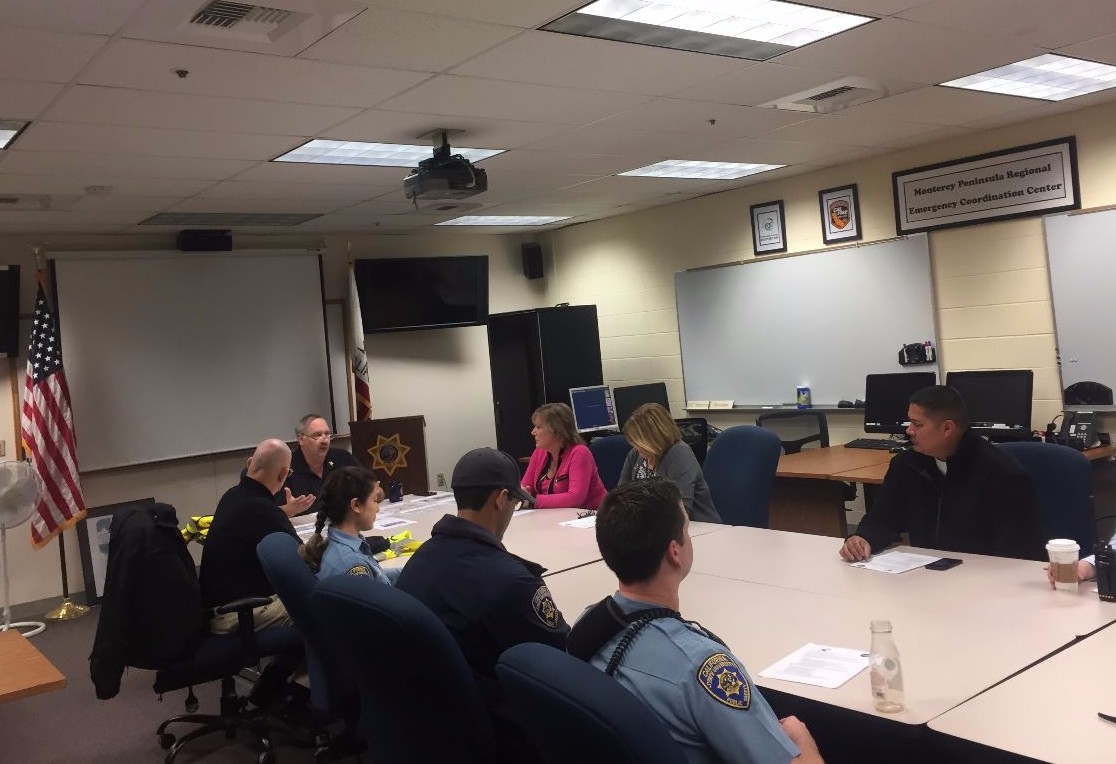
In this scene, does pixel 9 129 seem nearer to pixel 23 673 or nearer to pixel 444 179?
pixel 444 179

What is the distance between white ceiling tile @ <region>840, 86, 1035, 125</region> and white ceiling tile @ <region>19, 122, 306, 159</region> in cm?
297

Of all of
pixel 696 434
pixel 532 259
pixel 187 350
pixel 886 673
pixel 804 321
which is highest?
pixel 532 259

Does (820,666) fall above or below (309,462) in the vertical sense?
below

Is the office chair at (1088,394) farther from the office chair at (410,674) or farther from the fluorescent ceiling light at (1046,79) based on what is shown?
the office chair at (410,674)

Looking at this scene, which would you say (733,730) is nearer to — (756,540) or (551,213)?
(756,540)

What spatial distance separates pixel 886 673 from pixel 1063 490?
184cm

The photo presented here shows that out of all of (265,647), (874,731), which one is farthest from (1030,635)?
(265,647)

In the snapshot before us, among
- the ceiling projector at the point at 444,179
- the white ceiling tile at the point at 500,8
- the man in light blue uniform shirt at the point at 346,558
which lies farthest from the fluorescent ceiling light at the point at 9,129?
the man in light blue uniform shirt at the point at 346,558

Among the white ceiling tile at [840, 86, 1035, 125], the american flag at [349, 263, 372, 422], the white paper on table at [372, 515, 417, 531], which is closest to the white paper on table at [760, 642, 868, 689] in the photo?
the white paper on table at [372, 515, 417, 531]

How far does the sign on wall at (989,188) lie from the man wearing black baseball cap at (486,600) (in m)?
4.57

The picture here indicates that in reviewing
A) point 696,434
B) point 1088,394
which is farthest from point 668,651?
point 696,434

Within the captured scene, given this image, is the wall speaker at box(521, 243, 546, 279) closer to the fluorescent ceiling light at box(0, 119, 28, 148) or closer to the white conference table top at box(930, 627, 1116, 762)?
the fluorescent ceiling light at box(0, 119, 28, 148)

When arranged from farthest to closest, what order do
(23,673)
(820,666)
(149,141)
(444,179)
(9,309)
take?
(9,309) → (444,179) → (149,141) → (23,673) → (820,666)

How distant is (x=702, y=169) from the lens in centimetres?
649
